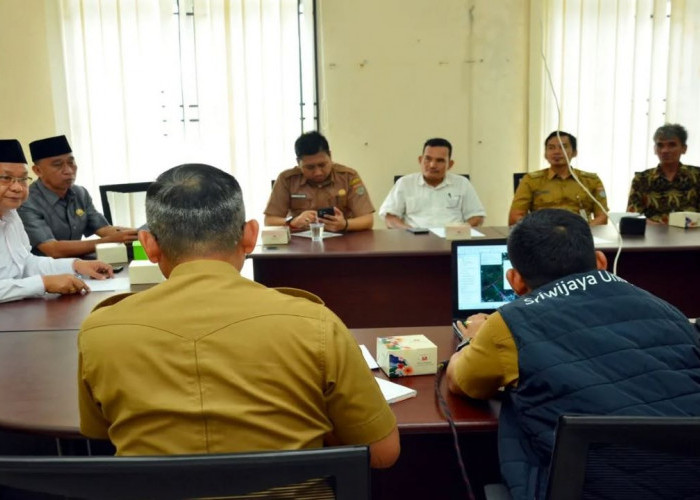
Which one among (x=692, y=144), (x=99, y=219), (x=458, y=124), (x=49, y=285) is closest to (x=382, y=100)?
(x=458, y=124)

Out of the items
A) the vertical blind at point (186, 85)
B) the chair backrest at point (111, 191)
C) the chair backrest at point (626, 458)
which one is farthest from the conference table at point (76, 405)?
the vertical blind at point (186, 85)

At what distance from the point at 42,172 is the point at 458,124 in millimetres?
3019

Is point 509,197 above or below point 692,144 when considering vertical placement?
below

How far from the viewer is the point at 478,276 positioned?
215 centimetres

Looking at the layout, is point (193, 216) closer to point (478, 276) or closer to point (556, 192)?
point (478, 276)

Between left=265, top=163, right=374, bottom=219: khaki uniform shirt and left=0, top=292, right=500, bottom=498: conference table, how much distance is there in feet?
5.77

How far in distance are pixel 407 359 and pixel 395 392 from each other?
147 mm

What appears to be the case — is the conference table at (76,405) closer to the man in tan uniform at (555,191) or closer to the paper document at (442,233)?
the paper document at (442,233)

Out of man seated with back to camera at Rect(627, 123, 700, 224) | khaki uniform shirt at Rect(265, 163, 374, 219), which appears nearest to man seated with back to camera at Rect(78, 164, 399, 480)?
khaki uniform shirt at Rect(265, 163, 374, 219)

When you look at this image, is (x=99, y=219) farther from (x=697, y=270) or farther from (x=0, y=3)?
(x=697, y=270)

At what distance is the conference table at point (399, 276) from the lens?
11.3 feet

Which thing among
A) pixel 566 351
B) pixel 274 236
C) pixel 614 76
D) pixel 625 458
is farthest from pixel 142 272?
pixel 614 76

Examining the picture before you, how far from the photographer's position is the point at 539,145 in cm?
513

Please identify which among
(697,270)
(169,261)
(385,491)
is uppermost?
(169,261)
